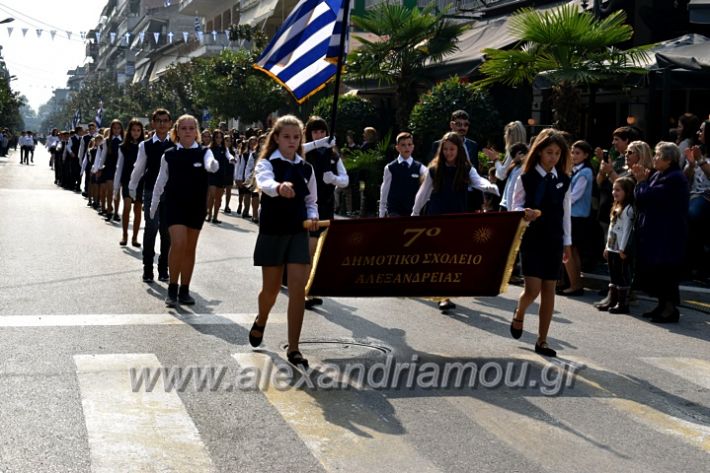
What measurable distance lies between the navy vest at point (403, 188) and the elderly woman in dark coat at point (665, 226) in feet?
7.64

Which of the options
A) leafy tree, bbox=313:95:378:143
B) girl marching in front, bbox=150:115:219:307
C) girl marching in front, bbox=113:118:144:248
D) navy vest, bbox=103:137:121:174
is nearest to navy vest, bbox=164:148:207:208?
girl marching in front, bbox=150:115:219:307

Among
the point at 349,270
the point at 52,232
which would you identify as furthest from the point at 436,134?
the point at 349,270

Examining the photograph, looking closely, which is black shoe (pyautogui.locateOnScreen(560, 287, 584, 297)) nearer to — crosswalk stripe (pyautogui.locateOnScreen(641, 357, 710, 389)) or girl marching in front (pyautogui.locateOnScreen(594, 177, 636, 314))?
girl marching in front (pyautogui.locateOnScreen(594, 177, 636, 314))

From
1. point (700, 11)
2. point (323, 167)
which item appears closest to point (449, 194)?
point (323, 167)

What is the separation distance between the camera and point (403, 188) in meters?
11.5

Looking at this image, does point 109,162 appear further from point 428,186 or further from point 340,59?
point 340,59

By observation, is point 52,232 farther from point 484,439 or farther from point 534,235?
point 484,439

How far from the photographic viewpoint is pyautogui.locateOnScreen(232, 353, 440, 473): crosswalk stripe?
5.34m

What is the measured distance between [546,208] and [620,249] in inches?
115

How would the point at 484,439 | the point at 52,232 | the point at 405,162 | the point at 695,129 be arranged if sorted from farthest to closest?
the point at 52,232 → the point at 695,129 → the point at 405,162 → the point at 484,439

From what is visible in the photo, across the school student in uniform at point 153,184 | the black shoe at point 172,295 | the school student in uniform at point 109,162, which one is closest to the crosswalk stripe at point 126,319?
the black shoe at point 172,295

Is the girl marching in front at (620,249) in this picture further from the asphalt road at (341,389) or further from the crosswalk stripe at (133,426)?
the crosswalk stripe at (133,426)

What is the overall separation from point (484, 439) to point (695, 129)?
8.44 metres

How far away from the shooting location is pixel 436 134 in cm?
2117
